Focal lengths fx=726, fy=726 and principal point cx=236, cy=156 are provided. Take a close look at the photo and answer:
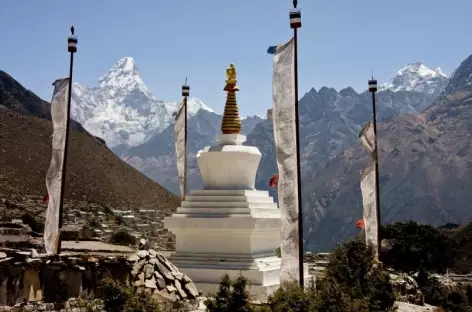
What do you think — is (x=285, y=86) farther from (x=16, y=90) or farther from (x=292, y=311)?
(x=16, y=90)

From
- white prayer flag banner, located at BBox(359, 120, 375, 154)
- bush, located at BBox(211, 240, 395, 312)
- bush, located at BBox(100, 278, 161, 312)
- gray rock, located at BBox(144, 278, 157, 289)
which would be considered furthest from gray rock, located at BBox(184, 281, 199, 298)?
white prayer flag banner, located at BBox(359, 120, 375, 154)

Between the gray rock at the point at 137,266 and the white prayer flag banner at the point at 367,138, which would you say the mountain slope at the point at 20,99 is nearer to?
the white prayer flag banner at the point at 367,138

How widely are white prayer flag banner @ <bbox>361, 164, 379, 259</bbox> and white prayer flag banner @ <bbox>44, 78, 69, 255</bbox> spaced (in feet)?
37.7

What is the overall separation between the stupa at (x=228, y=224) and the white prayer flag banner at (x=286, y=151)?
3.79m

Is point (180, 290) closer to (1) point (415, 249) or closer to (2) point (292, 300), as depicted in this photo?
(2) point (292, 300)

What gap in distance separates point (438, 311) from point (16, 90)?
367 ft

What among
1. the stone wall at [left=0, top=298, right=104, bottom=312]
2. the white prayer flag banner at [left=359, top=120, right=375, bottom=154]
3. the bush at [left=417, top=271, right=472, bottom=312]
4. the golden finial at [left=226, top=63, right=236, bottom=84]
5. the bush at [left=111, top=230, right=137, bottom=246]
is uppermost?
the golden finial at [left=226, top=63, right=236, bottom=84]

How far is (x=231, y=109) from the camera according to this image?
26.6 meters

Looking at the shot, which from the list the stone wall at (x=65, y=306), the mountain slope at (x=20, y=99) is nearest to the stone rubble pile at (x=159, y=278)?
the stone wall at (x=65, y=306)

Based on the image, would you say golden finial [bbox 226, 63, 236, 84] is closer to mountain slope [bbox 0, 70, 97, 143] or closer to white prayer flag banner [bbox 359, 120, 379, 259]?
white prayer flag banner [bbox 359, 120, 379, 259]

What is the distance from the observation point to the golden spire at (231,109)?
2634 cm

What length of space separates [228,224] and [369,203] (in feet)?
21.2

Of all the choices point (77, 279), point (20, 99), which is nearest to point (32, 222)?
point (77, 279)

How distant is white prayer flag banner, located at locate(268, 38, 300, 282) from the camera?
18.7 meters
